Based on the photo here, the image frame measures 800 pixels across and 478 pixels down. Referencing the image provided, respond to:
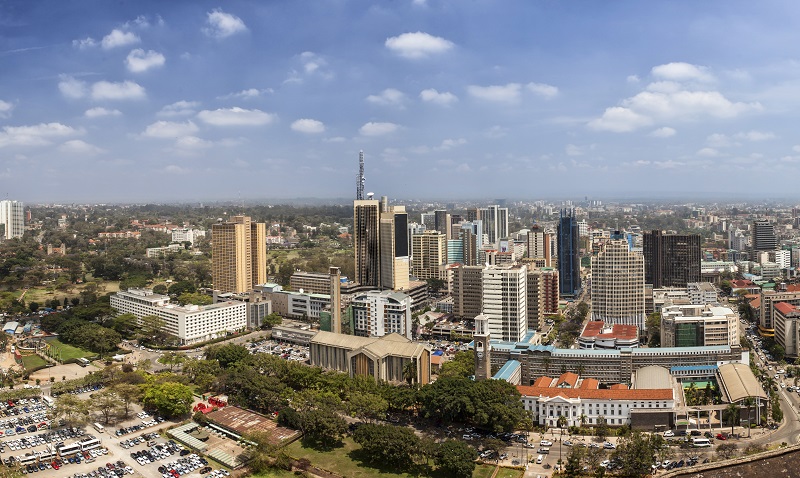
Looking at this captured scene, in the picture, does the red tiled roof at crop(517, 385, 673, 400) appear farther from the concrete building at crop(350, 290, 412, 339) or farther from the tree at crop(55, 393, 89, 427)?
the tree at crop(55, 393, 89, 427)

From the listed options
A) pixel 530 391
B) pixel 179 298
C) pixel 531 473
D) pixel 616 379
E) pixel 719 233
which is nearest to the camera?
pixel 531 473

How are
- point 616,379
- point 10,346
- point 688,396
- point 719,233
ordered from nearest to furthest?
1. point 688,396
2. point 616,379
3. point 10,346
4. point 719,233

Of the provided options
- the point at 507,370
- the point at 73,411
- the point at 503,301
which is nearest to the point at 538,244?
the point at 503,301

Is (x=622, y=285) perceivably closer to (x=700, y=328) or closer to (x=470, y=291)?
(x=700, y=328)

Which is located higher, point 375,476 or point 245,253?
point 245,253

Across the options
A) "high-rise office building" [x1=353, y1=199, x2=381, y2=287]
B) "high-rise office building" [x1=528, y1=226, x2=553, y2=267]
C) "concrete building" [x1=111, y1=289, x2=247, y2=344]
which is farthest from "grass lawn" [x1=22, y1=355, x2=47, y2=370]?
"high-rise office building" [x1=528, y1=226, x2=553, y2=267]

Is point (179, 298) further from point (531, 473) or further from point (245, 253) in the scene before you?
point (531, 473)

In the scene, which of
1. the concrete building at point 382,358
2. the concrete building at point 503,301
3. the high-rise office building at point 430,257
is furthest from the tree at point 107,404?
the high-rise office building at point 430,257

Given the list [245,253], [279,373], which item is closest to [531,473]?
[279,373]
